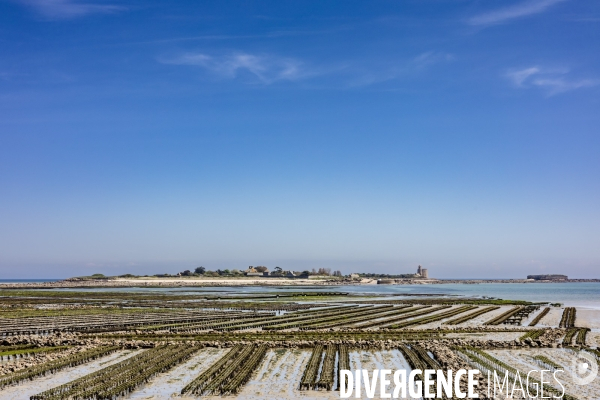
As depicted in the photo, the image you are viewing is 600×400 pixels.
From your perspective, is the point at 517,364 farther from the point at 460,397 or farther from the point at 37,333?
the point at 37,333

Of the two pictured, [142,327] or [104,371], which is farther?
[142,327]

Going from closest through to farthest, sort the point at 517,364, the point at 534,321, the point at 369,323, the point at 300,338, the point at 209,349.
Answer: the point at 517,364
the point at 209,349
the point at 300,338
the point at 369,323
the point at 534,321

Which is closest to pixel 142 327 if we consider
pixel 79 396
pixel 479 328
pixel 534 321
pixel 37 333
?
pixel 37 333

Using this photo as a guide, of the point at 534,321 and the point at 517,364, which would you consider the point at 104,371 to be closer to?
the point at 517,364

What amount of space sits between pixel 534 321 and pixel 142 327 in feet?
132

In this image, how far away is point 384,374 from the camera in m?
26.4

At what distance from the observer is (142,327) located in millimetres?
45969

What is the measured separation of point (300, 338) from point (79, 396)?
18992 millimetres

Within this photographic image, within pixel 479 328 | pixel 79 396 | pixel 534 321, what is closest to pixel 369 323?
pixel 479 328

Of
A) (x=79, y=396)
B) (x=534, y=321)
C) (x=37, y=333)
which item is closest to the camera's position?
(x=79, y=396)

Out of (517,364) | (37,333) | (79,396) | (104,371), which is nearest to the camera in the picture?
(79,396)

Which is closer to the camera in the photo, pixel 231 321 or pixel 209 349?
pixel 209 349

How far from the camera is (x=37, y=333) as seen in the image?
42.1 meters

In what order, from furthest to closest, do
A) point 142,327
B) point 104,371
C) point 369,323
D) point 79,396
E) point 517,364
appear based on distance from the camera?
point 369,323, point 142,327, point 517,364, point 104,371, point 79,396
